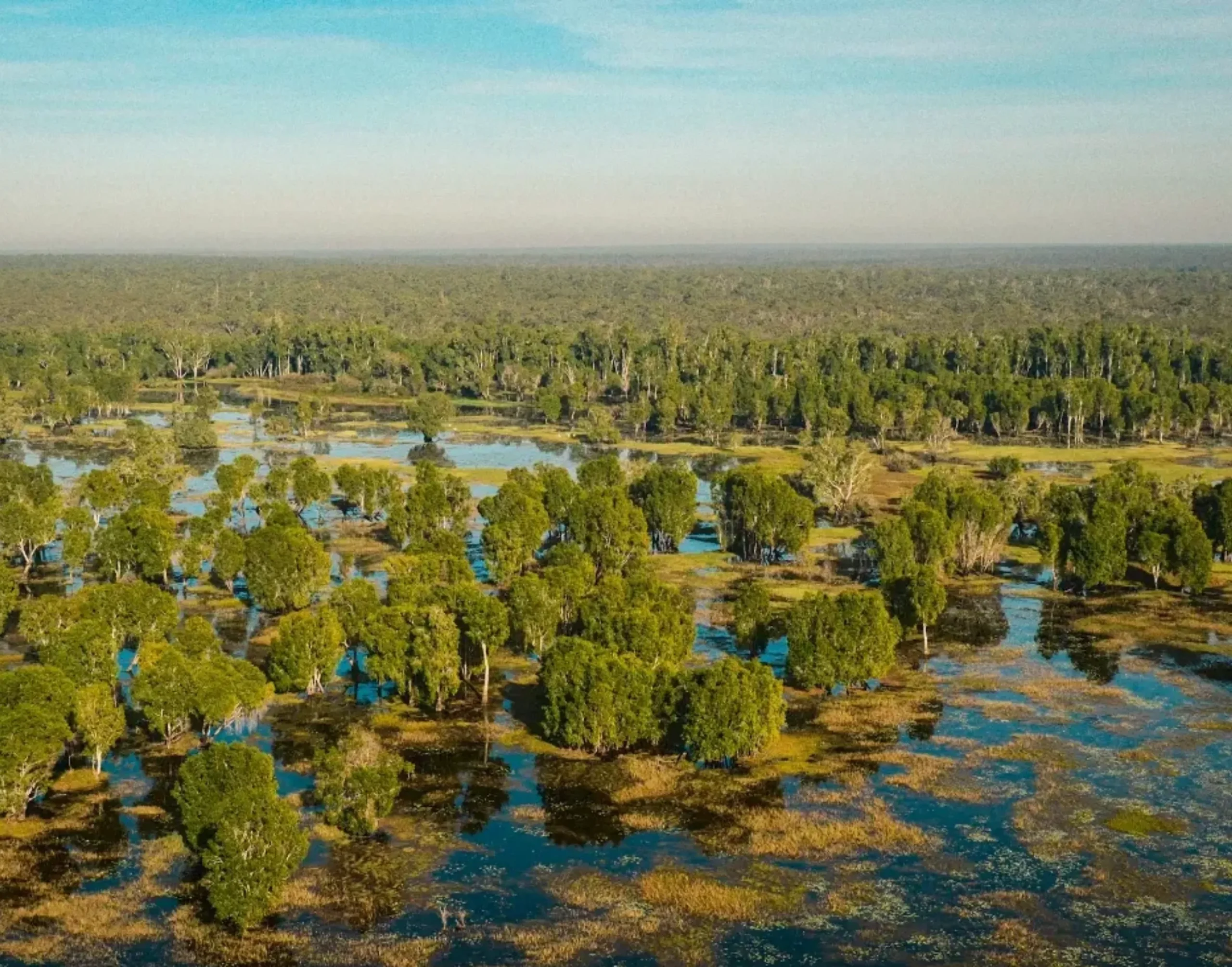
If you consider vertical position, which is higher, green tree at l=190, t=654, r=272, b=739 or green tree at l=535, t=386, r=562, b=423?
green tree at l=535, t=386, r=562, b=423

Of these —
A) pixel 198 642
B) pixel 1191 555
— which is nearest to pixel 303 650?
pixel 198 642

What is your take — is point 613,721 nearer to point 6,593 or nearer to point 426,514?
point 6,593

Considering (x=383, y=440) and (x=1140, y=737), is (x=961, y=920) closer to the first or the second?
(x=1140, y=737)

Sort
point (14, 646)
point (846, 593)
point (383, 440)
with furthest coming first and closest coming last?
point (383, 440) < point (14, 646) < point (846, 593)

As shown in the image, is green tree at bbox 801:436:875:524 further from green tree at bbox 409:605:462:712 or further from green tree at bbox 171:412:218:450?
green tree at bbox 171:412:218:450

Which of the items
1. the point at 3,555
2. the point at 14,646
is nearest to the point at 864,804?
the point at 14,646

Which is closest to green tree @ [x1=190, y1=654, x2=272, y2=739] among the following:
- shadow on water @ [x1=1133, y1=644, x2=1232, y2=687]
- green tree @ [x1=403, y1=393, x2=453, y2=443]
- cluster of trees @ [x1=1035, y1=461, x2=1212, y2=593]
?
shadow on water @ [x1=1133, y1=644, x2=1232, y2=687]
